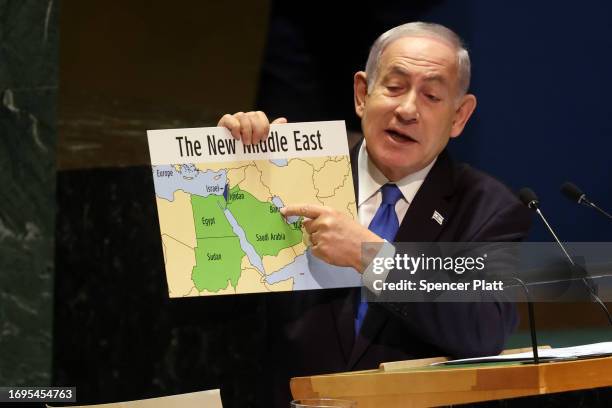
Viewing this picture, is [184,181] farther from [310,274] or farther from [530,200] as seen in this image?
[530,200]

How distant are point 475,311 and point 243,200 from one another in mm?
664

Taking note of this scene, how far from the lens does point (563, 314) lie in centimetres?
400

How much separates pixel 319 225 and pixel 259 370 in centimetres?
63

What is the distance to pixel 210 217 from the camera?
2344 mm

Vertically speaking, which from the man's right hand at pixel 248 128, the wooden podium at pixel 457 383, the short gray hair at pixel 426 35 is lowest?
the wooden podium at pixel 457 383

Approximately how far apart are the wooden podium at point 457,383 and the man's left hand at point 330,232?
0.45 meters

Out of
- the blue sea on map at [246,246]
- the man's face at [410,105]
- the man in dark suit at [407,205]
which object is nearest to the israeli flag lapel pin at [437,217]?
the man in dark suit at [407,205]

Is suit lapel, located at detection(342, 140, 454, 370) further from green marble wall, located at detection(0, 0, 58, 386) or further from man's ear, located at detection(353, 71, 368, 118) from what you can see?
green marble wall, located at detection(0, 0, 58, 386)

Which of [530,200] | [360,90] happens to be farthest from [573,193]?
[360,90]

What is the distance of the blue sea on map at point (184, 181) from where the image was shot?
7.70ft

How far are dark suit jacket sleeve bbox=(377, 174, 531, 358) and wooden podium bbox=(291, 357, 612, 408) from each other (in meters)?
0.52

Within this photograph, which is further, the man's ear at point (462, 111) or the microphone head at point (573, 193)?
the man's ear at point (462, 111)

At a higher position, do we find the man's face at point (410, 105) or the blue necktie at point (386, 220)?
the man's face at point (410, 105)

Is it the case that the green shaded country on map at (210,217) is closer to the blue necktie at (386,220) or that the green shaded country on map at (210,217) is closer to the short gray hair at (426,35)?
the blue necktie at (386,220)
